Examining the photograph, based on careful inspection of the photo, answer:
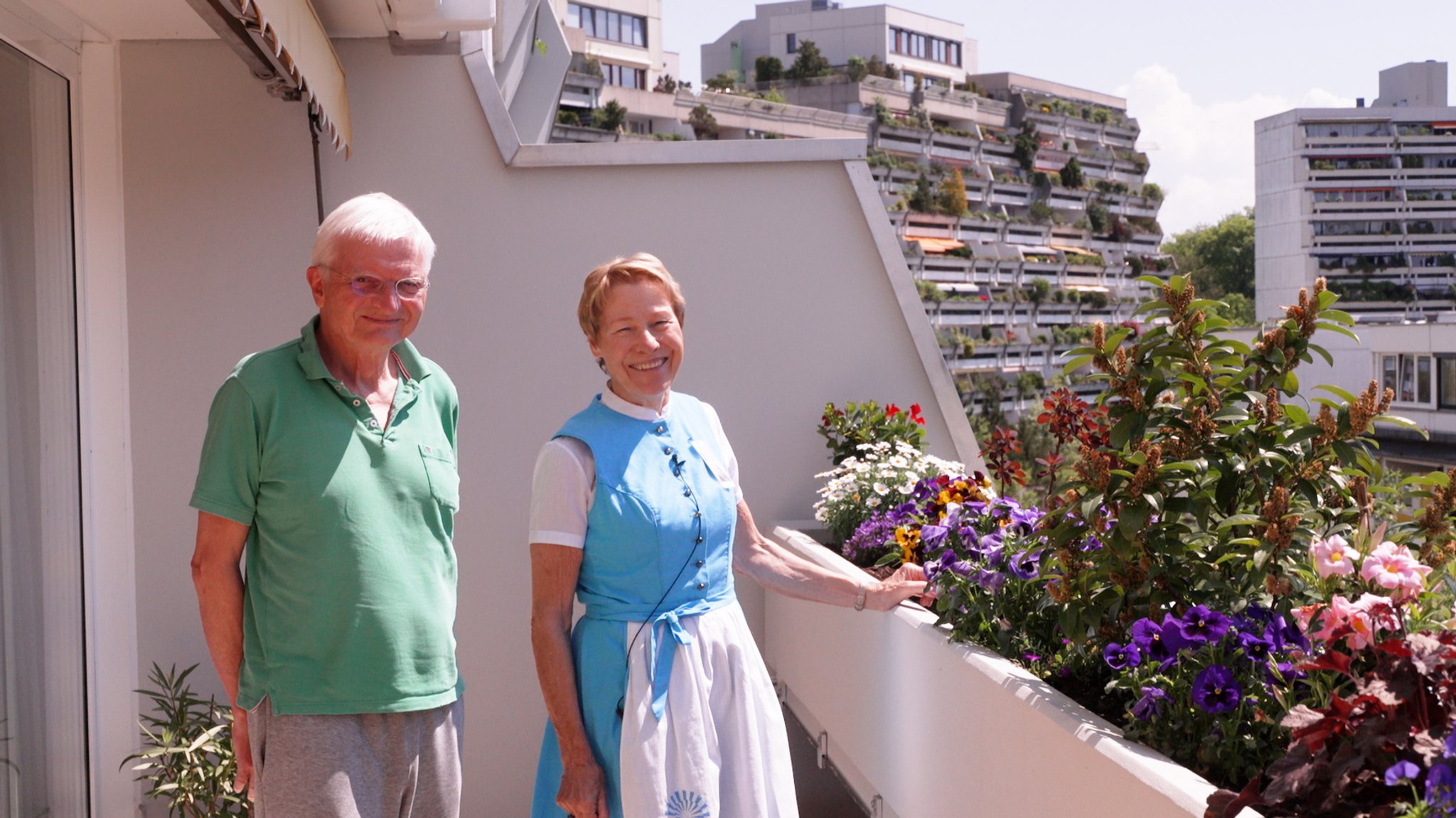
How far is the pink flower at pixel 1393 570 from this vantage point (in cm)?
145

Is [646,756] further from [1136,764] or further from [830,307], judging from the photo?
[830,307]

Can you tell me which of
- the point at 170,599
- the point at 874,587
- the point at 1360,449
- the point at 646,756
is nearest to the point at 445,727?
the point at 646,756

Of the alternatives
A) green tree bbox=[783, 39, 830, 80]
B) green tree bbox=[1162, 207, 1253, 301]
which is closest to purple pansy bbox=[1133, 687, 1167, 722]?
green tree bbox=[783, 39, 830, 80]

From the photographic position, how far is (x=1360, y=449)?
1.80m

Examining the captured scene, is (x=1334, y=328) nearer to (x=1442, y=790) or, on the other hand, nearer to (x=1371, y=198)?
(x=1442, y=790)

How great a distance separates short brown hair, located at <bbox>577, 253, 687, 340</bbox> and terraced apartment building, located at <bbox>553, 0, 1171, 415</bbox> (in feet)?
132

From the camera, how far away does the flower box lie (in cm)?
170

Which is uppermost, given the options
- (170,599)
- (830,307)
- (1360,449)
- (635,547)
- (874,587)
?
(830,307)

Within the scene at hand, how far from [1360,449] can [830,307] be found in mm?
2474

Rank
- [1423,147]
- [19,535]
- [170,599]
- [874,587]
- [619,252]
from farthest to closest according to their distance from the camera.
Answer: [1423,147] < [619,252] < [170,599] < [19,535] < [874,587]

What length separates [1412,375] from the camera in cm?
1213

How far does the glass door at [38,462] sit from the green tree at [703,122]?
150 feet

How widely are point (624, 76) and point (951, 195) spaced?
55.5ft

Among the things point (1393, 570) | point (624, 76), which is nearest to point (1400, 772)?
point (1393, 570)
